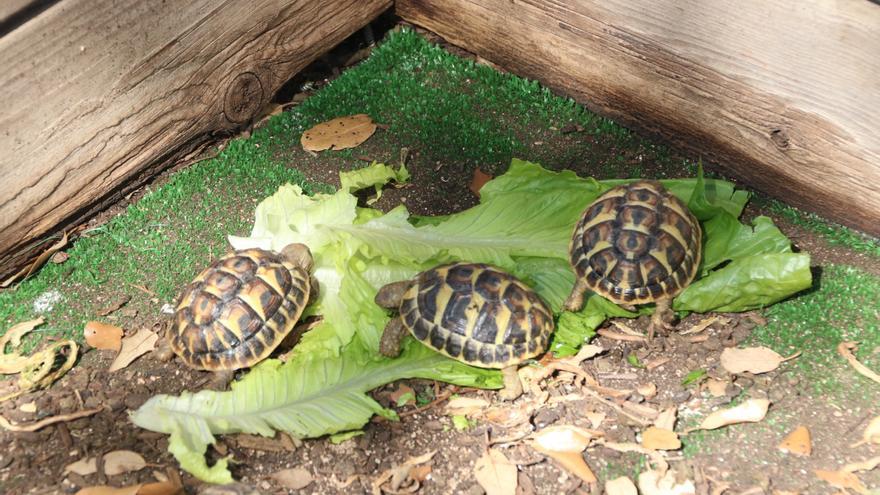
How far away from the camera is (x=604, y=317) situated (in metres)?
3.95

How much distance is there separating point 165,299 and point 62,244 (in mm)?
664

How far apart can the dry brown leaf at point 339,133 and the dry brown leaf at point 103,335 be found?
148cm

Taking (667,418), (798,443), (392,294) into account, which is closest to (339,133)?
(392,294)

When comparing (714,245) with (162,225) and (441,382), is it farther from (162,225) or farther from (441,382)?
(162,225)

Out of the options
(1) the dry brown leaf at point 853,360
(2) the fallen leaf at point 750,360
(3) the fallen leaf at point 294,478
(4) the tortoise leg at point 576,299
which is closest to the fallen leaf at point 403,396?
(3) the fallen leaf at point 294,478

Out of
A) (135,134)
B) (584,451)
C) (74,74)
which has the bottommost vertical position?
(584,451)

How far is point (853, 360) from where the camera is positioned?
374 cm

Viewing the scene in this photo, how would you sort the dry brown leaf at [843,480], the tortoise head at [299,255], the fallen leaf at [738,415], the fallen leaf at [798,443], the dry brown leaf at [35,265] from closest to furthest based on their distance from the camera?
the dry brown leaf at [843,480] < the fallen leaf at [798,443] < the fallen leaf at [738,415] < the tortoise head at [299,255] < the dry brown leaf at [35,265]

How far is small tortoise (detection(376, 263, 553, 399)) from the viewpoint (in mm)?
3641

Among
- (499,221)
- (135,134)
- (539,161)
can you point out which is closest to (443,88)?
(539,161)

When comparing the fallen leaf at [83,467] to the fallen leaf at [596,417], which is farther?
the fallen leaf at [596,417]

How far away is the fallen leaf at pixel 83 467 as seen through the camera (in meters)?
3.48

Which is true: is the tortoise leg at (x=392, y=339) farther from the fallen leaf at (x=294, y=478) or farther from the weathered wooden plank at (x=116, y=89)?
the weathered wooden plank at (x=116, y=89)

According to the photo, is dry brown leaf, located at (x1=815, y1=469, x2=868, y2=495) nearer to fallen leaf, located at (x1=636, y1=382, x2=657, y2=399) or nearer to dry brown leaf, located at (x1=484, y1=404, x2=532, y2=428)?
fallen leaf, located at (x1=636, y1=382, x2=657, y2=399)
